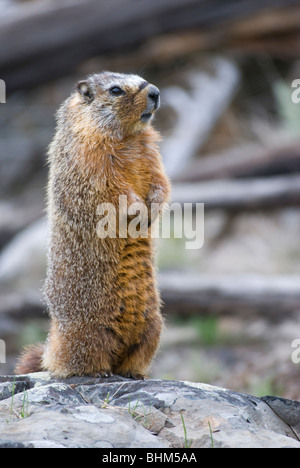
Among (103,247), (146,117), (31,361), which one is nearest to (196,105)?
(146,117)

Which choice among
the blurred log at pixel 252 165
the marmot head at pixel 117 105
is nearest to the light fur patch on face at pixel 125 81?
the marmot head at pixel 117 105

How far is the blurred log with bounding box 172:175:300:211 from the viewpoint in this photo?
457 inches

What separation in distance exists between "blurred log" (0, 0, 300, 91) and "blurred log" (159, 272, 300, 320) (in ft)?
17.1

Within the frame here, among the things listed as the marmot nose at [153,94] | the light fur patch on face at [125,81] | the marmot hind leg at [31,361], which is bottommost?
the marmot hind leg at [31,361]

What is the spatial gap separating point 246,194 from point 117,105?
6.67 meters

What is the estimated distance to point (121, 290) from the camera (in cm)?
517

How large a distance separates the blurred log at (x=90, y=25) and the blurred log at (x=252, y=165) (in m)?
2.83

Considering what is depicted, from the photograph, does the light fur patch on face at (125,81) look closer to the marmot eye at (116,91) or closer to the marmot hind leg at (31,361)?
the marmot eye at (116,91)

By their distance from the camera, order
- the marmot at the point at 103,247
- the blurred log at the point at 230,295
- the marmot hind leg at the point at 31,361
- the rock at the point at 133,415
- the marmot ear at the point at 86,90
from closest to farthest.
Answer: the rock at the point at 133,415, the marmot at the point at 103,247, the marmot ear at the point at 86,90, the marmot hind leg at the point at 31,361, the blurred log at the point at 230,295

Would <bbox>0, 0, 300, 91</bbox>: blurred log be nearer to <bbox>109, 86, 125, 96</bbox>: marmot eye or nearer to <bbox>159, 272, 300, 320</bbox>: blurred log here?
<bbox>159, 272, 300, 320</bbox>: blurred log

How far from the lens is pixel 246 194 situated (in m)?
11.9

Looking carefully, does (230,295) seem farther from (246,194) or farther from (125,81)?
(125,81)

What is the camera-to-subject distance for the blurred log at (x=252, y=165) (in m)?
12.5
